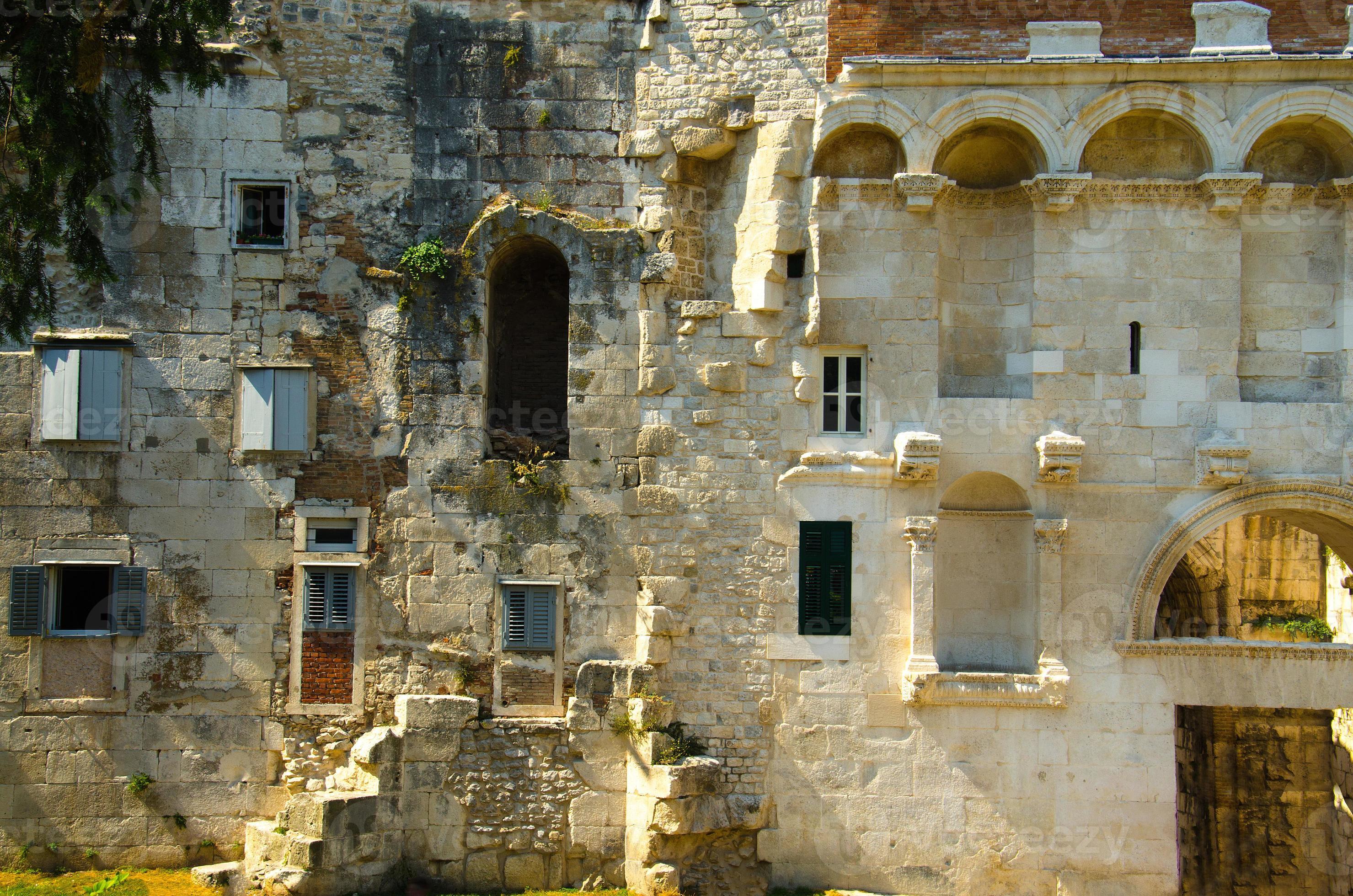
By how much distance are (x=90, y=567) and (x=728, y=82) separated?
9.31 m

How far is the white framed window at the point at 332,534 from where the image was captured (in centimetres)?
1266

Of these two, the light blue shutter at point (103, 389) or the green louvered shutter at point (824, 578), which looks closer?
the green louvered shutter at point (824, 578)

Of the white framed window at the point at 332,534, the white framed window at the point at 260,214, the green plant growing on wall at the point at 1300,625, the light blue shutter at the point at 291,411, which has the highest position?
the white framed window at the point at 260,214

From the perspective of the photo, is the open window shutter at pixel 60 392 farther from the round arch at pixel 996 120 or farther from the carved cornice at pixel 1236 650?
the carved cornice at pixel 1236 650

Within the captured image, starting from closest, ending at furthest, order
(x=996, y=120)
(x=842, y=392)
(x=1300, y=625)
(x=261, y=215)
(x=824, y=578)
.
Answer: (x=824, y=578) → (x=996, y=120) → (x=842, y=392) → (x=261, y=215) → (x=1300, y=625)

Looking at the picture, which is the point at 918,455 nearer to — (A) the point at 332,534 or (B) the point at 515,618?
(B) the point at 515,618

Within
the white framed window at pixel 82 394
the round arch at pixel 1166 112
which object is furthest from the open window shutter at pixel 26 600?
the round arch at pixel 1166 112

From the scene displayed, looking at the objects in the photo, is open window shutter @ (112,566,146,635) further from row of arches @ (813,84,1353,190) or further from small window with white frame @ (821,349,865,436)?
row of arches @ (813,84,1353,190)

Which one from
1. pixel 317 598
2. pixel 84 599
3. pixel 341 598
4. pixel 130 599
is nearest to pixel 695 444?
pixel 341 598

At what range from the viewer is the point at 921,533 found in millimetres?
12211

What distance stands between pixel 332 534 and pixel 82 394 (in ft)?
10.8

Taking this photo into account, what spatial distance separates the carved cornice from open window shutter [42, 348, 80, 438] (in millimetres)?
12147

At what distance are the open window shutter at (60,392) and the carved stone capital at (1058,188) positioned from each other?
11.1 meters

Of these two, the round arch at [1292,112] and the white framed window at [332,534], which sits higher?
the round arch at [1292,112]
